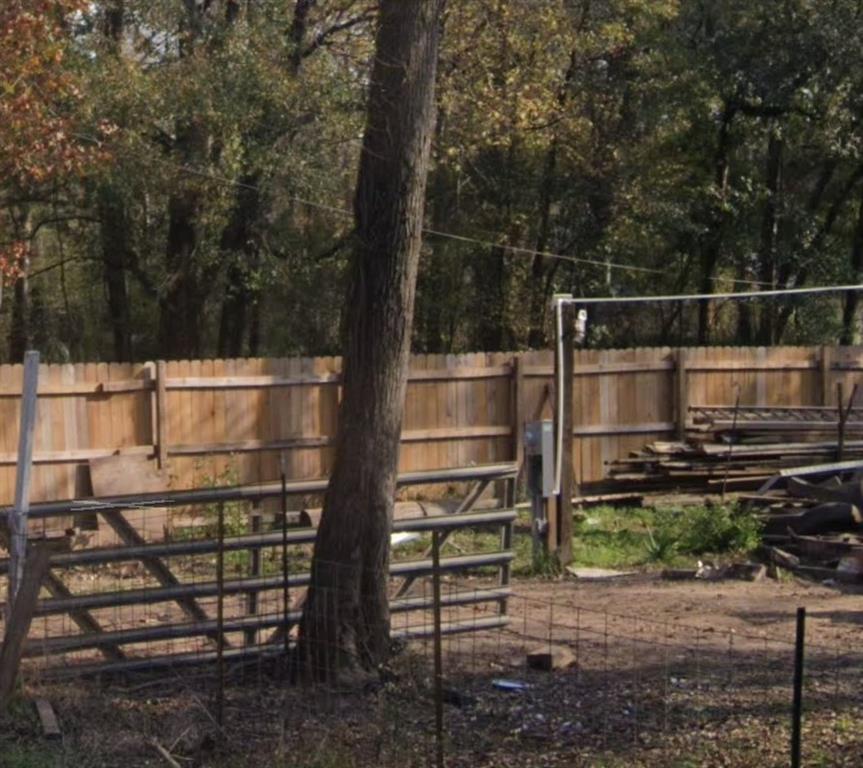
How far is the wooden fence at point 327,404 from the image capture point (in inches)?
635

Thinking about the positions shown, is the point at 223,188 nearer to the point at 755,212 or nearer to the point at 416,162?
the point at 755,212

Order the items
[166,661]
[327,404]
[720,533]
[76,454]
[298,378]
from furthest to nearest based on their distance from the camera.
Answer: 1. [327,404]
2. [298,378]
3. [76,454]
4. [720,533]
5. [166,661]

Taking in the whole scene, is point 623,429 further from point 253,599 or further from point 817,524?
point 253,599

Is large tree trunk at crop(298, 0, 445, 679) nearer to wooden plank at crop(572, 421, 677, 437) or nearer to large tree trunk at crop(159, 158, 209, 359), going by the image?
wooden plank at crop(572, 421, 677, 437)

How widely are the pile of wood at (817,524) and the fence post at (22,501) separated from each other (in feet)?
25.0

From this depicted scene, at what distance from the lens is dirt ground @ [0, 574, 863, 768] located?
7051 mm

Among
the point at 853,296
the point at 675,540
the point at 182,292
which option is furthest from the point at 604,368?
the point at 853,296

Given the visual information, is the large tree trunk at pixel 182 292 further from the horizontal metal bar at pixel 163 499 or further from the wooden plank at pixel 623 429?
the horizontal metal bar at pixel 163 499

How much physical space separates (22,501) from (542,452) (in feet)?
21.5

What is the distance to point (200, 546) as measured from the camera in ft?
28.5

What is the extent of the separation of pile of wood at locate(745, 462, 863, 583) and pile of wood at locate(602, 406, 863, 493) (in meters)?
1.45

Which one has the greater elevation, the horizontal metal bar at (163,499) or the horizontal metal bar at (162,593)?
the horizontal metal bar at (163,499)

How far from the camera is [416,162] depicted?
8.44m

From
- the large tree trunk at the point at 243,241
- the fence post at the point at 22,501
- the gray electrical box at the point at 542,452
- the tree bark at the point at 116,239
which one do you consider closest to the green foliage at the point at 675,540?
the gray electrical box at the point at 542,452
